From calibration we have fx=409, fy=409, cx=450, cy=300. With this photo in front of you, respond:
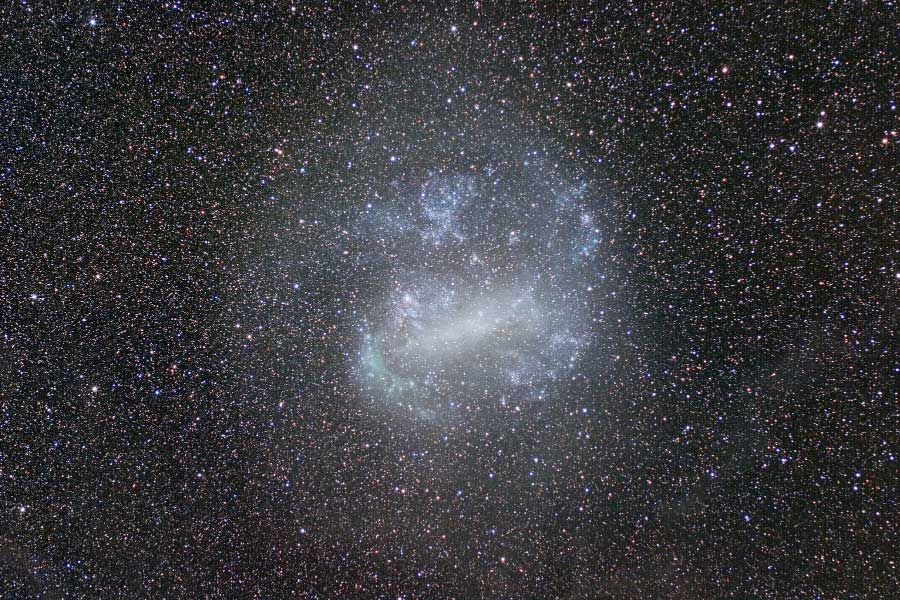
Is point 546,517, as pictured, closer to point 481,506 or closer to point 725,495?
point 481,506

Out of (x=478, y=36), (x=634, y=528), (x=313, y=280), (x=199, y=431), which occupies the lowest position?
(x=634, y=528)

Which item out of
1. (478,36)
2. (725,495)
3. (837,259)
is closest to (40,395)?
(478,36)

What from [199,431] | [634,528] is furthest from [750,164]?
[199,431]

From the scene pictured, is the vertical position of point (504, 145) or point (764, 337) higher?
point (504, 145)
